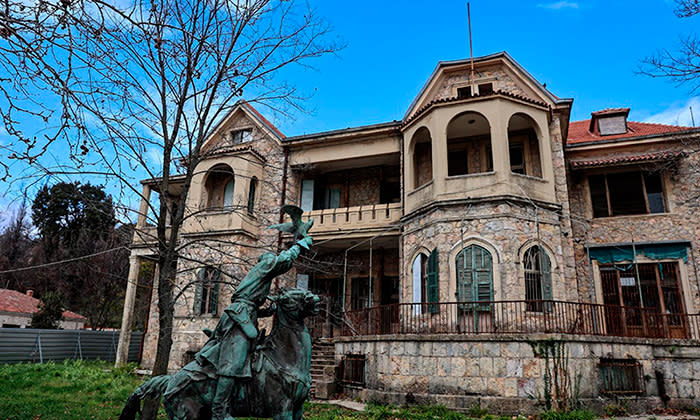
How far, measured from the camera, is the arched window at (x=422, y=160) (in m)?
17.4

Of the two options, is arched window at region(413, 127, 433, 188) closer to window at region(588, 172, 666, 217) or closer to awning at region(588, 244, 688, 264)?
window at region(588, 172, 666, 217)

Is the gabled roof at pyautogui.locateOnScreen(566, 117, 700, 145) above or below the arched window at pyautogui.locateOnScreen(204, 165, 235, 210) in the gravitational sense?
above

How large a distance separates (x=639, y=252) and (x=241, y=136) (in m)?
16.7

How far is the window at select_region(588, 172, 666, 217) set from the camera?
16.5m

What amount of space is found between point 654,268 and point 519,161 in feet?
19.0

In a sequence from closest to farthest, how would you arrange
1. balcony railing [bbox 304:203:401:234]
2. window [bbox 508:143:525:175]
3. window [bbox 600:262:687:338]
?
window [bbox 600:262:687:338] < window [bbox 508:143:525:175] < balcony railing [bbox 304:203:401:234]

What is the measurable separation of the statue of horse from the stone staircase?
29.6ft

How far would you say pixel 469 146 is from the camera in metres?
17.2

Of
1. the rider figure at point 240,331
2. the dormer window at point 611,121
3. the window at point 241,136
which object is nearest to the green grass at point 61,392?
the rider figure at point 240,331

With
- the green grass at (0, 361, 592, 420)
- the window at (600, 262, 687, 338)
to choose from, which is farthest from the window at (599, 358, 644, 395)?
the window at (600, 262, 687, 338)

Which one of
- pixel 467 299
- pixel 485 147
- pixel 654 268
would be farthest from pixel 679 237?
pixel 467 299

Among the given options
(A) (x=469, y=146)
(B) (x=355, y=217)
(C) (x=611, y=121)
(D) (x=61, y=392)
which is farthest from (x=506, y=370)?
(C) (x=611, y=121)

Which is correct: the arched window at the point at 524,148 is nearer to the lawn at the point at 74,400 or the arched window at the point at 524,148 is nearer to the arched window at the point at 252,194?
the lawn at the point at 74,400

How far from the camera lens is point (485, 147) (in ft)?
55.5
